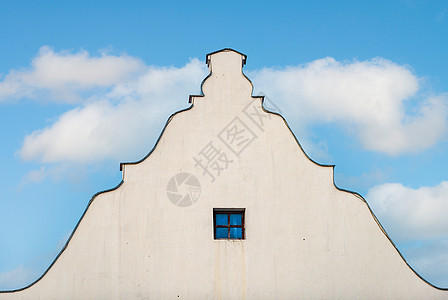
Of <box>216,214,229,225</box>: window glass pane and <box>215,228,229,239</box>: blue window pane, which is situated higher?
<box>216,214,229,225</box>: window glass pane

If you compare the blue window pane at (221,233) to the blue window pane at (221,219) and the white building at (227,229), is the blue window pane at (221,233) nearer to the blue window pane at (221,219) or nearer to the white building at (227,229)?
the white building at (227,229)

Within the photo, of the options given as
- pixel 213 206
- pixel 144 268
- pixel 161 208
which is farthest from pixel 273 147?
pixel 144 268

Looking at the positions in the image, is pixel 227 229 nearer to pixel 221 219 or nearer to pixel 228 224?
pixel 228 224

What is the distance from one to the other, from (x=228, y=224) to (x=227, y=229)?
0.14 metres

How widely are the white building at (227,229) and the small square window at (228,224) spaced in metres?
0.03

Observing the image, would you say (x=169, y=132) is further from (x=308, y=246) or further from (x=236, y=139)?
(x=308, y=246)

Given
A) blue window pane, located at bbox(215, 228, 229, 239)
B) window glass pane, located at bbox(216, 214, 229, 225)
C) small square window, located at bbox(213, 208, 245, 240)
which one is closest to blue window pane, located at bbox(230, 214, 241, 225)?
small square window, located at bbox(213, 208, 245, 240)

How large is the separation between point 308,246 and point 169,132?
15.8 ft

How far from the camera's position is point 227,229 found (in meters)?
18.3

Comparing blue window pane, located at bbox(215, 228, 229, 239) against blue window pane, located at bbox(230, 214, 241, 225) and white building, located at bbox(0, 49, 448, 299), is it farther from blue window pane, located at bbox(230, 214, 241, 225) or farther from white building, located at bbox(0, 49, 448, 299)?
blue window pane, located at bbox(230, 214, 241, 225)

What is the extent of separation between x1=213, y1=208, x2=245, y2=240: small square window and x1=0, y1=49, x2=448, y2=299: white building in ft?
0.09

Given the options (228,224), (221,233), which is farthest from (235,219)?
(221,233)

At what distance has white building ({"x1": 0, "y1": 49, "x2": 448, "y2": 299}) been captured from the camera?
691 inches

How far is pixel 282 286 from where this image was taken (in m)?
17.9
